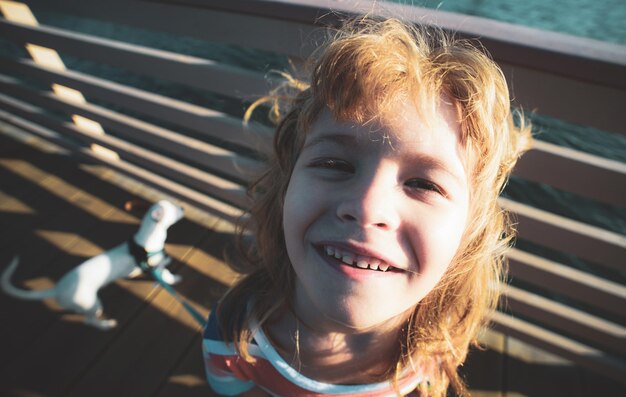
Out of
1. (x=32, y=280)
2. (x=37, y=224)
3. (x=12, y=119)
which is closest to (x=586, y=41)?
(x=32, y=280)

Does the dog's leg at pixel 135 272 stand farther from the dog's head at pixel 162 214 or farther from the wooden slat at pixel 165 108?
the wooden slat at pixel 165 108

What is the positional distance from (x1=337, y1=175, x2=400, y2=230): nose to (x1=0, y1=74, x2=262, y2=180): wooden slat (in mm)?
940

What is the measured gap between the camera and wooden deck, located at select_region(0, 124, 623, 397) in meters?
1.41

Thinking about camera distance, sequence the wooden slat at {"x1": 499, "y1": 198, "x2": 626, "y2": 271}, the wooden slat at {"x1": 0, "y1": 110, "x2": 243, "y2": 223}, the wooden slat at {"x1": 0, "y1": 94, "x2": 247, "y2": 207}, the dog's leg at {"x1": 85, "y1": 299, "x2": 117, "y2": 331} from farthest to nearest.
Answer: the wooden slat at {"x1": 0, "y1": 110, "x2": 243, "y2": 223} → the wooden slat at {"x1": 0, "y1": 94, "x2": 247, "y2": 207} → the dog's leg at {"x1": 85, "y1": 299, "x2": 117, "y2": 331} → the wooden slat at {"x1": 499, "y1": 198, "x2": 626, "y2": 271}

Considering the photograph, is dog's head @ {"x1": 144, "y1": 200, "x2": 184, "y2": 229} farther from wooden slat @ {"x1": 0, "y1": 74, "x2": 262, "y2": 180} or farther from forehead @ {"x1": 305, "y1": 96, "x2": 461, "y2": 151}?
forehead @ {"x1": 305, "y1": 96, "x2": 461, "y2": 151}

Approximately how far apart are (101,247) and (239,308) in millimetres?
1186

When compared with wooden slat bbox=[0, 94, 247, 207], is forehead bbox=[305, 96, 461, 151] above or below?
above

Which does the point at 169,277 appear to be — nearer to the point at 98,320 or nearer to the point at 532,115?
the point at 98,320

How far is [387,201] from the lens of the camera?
1.90ft

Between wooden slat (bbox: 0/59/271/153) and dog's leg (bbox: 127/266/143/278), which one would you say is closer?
wooden slat (bbox: 0/59/271/153)

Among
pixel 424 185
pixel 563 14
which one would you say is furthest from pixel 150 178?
pixel 563 14

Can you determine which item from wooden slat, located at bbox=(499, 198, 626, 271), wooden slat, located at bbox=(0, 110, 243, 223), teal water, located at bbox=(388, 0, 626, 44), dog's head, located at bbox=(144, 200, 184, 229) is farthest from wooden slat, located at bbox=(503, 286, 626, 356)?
teal water, located at bbox=(388, 0, 626, 44)

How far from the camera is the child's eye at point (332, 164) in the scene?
0.63 meters

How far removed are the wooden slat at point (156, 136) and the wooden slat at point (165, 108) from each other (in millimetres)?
93
